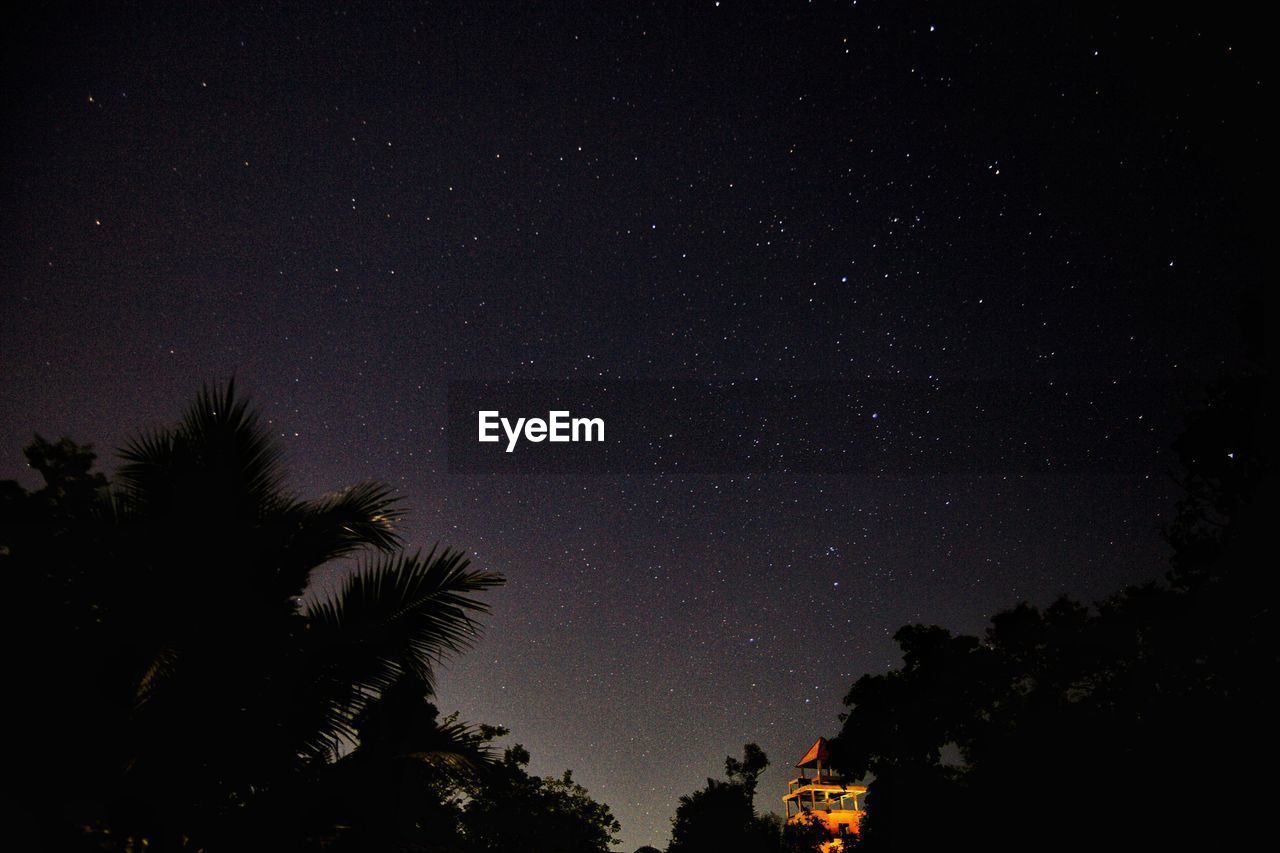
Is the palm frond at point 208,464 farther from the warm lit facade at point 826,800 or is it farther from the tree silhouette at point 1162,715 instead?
the warm lit facade at point 826,800

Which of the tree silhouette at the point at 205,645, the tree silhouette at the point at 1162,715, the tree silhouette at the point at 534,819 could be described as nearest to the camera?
the tree silhouette at the point at 205,645

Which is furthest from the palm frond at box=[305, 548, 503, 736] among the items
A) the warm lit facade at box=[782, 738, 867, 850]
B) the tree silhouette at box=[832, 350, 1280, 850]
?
the warm lit facade at box=[782, 738, 867, 850]

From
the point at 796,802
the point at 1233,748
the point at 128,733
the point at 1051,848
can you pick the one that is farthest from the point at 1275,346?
the point at 796,802

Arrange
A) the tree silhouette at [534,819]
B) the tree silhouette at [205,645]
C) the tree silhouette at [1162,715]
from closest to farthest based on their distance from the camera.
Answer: the tree silhouette at [205,645]
the tree silhouette at [1162,715]
the tree silhouette at [534,819]

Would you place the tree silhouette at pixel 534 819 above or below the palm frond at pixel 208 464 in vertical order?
below

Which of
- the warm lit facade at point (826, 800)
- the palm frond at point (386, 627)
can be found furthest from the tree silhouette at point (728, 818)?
the palm frond at point (386, 627)

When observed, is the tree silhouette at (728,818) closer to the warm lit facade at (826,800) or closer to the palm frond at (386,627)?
the warm lit facade at (826,800)

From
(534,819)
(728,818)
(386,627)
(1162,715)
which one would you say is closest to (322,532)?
(386,627)

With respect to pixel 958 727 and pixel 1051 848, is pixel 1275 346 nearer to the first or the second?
pixel 1051 848

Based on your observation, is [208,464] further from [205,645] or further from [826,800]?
[826,800]

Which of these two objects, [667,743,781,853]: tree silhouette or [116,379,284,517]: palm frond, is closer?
[116,379,284,517]: palm frond

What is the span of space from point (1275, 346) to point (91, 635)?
51.7ft

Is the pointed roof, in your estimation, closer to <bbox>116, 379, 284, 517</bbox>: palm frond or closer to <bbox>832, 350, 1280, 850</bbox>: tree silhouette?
<bbox>832, 350, 1280, 850</bbox>: tree silhouette

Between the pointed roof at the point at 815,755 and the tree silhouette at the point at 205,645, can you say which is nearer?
the tree silhouette at the point at 205,645
